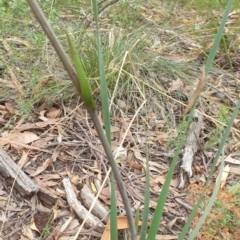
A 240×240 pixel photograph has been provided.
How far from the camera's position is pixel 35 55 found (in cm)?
207

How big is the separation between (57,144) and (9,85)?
41 cm

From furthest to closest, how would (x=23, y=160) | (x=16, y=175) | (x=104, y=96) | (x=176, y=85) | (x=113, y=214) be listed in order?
(x=176, y=85)
(x=23, y=160)
(x=16, y=175)
(x=113, y=214)
(x=104, y=96)

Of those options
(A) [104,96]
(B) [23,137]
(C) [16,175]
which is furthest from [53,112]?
(A) [104,96]

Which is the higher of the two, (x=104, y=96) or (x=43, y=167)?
(x=104, y=96)

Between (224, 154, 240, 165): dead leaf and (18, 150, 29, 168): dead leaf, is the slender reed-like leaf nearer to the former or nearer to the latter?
(18, 150, 29, 168): dead leaf

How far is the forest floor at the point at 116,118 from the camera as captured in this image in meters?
1.36

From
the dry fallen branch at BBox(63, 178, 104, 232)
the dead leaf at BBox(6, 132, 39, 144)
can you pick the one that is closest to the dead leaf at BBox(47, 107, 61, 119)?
the dead leaf at BBox(6, 132, 39, 144)

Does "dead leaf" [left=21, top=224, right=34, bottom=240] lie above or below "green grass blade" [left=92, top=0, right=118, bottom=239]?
below

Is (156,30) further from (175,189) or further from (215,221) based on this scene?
(215,221)

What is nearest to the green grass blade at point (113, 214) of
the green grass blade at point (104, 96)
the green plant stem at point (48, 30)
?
the green grass blade at point (104, 96)

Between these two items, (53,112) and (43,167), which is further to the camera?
(53,112)

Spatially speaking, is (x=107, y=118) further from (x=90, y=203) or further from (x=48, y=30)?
(x=90, y=203)

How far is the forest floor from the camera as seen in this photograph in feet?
4.48

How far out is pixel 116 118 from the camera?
179cm
